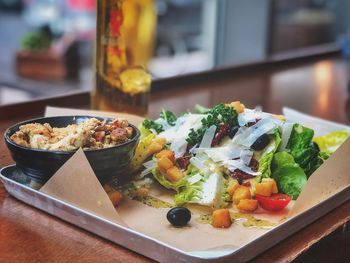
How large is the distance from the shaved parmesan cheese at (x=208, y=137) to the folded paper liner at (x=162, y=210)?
13cm

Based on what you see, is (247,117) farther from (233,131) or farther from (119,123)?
(119,123)

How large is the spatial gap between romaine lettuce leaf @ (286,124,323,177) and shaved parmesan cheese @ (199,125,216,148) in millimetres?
147

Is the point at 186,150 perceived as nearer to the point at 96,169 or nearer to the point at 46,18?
the point at 96,169

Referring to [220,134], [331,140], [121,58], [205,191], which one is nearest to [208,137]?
[220,134]

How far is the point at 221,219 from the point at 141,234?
0.15 m

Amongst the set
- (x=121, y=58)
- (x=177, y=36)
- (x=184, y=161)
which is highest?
(x=121, y=58)

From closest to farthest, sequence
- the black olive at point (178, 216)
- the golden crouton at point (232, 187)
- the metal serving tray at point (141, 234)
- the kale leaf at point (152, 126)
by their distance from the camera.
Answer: the metal serving tray at point (141, 234), the black olive at point (178, 216), the golden crouton at point (232, 187), the kale leaf at point (152, 126)

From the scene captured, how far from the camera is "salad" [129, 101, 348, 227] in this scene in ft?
3.18

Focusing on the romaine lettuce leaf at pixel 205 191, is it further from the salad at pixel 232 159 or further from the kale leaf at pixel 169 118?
Result: the kale leaf at pixel 169 118

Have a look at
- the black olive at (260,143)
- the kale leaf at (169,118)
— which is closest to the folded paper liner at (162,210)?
the black olive at (260,143)

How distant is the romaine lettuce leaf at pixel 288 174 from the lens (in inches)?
39.4

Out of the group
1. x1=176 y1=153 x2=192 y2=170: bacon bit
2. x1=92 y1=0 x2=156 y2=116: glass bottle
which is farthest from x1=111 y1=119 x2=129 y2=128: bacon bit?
x1=92 y1=0 x2=156 y2=116: glass bottle

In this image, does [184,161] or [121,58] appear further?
[121,58]

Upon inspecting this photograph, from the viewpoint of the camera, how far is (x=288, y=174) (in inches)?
40.1
